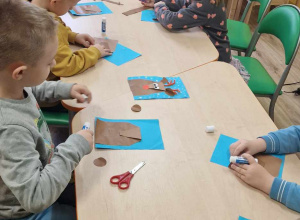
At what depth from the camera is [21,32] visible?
2.54ft

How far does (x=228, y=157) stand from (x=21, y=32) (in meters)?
0.74

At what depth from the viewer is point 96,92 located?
4.12ft

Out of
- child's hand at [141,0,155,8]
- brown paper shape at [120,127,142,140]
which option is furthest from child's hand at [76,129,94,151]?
child's hand at [141,0,155,8]

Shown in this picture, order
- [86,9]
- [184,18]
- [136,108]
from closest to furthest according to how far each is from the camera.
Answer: [136,108] → [184,18] → [86,9]

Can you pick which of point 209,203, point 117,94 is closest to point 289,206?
point 209,203

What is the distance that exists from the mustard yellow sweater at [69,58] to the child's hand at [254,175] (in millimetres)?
777

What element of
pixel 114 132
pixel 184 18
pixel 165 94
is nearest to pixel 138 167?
pixel 114 132

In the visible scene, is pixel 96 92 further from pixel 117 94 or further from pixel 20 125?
pixel 20 125

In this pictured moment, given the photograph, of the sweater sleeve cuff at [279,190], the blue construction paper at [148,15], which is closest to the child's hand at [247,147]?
the sweater sleeve cuff at [279,190]

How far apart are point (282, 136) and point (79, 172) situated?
2.32 feet

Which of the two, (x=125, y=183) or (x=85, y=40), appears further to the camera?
(x=85, y=40)

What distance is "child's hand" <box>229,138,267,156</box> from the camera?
104 centimetres

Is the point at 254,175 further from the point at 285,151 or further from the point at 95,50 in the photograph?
the point at 95,50

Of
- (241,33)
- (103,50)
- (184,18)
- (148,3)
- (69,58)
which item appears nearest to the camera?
(69,58)
